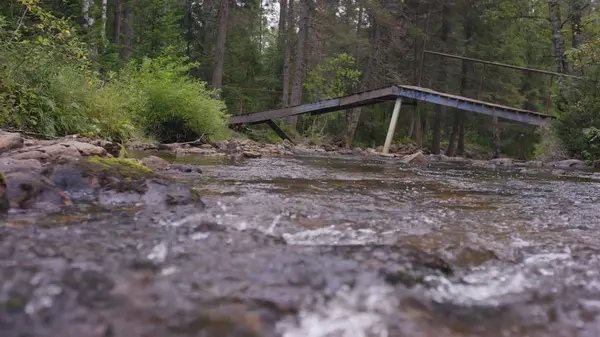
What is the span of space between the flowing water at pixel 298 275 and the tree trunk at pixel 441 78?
21.2m

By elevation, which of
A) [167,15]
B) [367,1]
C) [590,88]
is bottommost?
[590,88]

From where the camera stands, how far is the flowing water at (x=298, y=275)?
1411mm

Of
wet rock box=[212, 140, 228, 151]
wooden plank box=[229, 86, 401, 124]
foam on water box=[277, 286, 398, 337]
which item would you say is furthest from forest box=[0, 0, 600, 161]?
foam on water box=[277, 286, 398, 337]

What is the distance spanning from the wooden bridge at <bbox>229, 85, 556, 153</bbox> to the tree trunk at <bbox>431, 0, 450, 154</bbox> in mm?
7356

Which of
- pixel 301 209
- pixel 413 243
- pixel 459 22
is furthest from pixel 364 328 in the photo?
pixel 459 22

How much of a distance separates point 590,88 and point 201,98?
11411 millimetres

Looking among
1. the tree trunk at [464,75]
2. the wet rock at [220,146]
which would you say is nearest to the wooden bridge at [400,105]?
the wet rock at [220,146]

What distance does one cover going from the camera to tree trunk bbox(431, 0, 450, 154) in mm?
23797

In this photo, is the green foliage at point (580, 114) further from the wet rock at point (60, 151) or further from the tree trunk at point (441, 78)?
the wet rock at point (60, 151)

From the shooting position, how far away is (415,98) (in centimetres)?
1642

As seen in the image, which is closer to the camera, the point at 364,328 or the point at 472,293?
the point at 364,328

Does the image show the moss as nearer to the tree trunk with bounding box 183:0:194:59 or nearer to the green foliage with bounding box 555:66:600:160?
the green foliage with bounding box 555:66:600:160

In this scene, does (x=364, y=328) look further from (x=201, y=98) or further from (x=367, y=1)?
(x=367, y=1)

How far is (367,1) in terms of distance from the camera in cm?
2078
